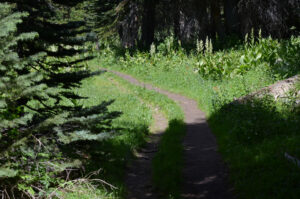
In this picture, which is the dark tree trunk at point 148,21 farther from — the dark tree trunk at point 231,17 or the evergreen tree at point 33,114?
the evergreen tree at point 33,114

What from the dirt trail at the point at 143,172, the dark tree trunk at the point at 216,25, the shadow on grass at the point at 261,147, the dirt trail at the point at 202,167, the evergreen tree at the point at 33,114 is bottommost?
the dirt trail at the point at 143,172

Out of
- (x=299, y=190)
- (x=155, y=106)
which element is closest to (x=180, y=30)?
(x=155, y=106)

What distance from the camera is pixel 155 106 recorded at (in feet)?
44.1

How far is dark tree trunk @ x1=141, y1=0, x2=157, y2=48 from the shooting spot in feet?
78.4

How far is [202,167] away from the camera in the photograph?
6961mm

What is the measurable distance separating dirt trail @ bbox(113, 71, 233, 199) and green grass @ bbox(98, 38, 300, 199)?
8.1 inches

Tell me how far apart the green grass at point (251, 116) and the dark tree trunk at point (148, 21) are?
547 cm

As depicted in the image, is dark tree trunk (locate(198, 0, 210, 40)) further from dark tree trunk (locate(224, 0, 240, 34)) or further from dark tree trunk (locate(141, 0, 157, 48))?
dark tree trunk (locate(141, 0, 157, 48))

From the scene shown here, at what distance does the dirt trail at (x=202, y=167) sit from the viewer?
586 centimetres

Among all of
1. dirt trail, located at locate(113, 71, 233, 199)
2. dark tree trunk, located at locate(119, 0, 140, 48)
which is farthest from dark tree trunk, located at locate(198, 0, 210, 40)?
dirt trail, located at locate(113, 71, 233, 199)

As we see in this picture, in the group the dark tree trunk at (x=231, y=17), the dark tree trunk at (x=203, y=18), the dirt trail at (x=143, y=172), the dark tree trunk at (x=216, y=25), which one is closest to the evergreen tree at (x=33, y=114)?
the dirt trail at (x=143, y=172)

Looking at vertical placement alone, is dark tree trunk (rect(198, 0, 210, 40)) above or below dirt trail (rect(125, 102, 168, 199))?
above

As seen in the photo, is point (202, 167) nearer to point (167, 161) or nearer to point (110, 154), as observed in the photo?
A: point (167, 161)

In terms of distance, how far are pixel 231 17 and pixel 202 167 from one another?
16.9 metres
